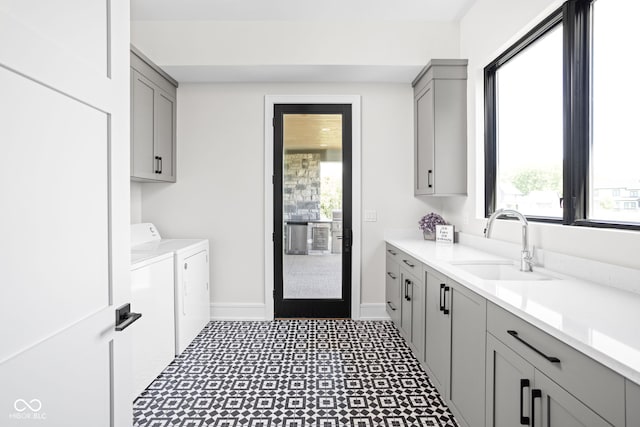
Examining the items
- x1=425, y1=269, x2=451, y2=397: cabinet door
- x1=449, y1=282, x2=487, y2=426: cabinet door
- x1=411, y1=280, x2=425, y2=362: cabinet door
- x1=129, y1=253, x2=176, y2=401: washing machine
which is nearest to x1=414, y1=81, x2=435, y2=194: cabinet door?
x1=411, y1=280, x2=425, y2=362: cabinet door

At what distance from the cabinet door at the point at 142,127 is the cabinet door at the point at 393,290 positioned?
7.51 feet

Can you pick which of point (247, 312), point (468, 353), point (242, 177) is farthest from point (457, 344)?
point (242, 177)

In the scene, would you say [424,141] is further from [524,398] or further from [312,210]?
[524,398]

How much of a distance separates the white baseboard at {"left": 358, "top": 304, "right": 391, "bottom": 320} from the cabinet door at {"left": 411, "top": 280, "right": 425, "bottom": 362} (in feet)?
3.30

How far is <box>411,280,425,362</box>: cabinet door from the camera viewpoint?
2475 millimetres

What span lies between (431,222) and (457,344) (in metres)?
1.75

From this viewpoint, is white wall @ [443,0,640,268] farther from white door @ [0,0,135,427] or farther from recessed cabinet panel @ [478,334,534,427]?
white door @ [0,0,135,427]

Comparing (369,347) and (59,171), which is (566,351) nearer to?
(59,171)

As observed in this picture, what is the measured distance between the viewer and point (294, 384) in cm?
243

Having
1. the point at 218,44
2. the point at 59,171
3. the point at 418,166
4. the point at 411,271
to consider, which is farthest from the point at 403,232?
the point at 59,171

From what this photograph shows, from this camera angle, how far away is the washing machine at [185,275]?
2834 mm

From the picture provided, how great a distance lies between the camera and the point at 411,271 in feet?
8.91

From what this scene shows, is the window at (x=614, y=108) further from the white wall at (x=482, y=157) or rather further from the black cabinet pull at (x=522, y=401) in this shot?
the black cabinet pull at (x=522, y=401)

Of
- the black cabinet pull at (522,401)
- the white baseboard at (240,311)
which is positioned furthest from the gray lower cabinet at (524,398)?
the white baseboard at (240,311)
